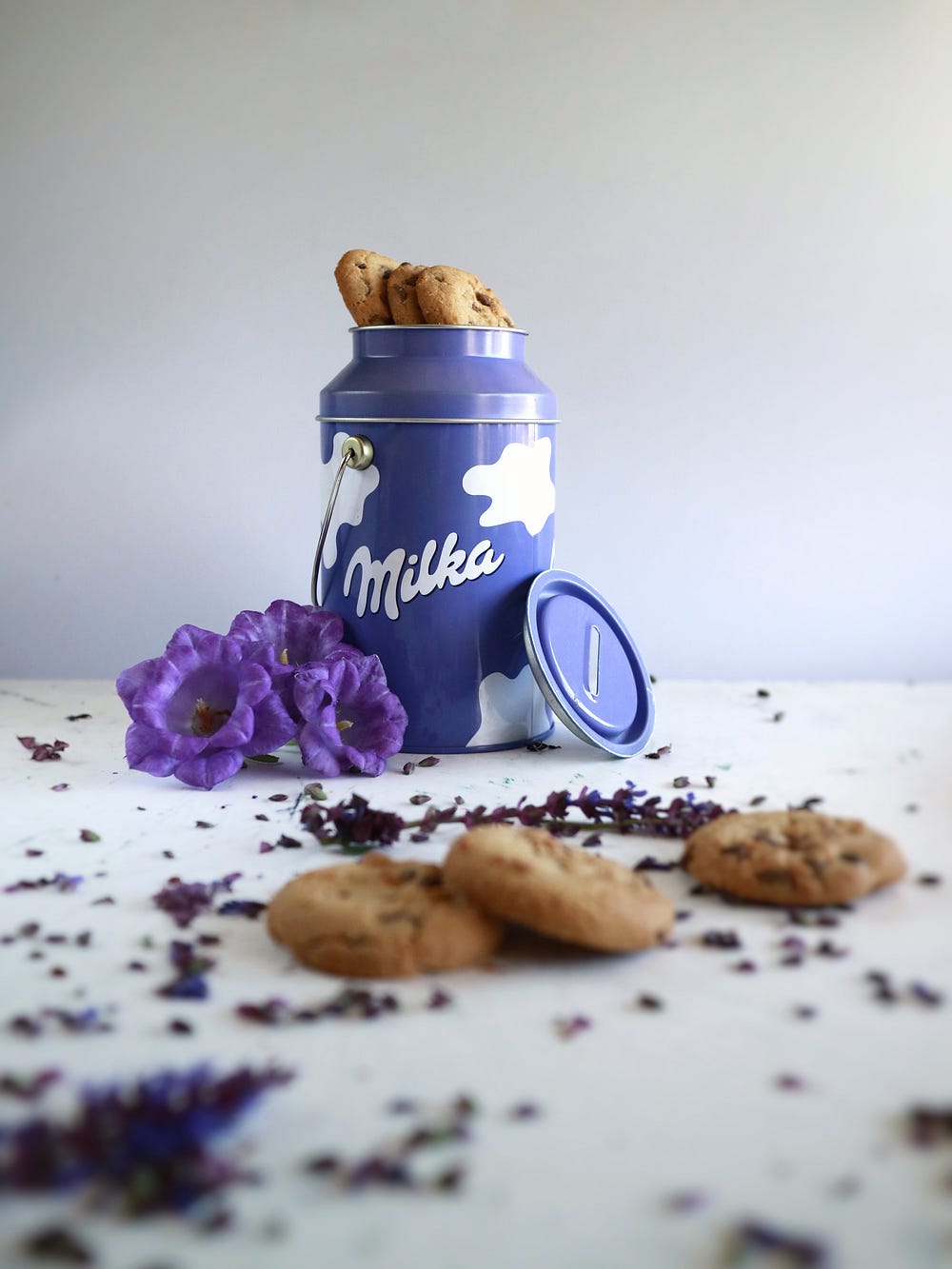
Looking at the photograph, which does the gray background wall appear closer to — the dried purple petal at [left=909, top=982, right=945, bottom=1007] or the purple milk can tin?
the purple milk can tin

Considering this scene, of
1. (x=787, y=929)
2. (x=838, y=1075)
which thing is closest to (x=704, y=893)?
(x=787, y=929)

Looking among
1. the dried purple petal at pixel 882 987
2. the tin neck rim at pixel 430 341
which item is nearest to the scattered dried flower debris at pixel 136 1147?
the dried purple petal at pixel 882 987

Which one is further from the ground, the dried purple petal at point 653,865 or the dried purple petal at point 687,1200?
the dried purple petal at point 687,1200

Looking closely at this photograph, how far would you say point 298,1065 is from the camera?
62 cm

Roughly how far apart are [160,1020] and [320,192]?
1.13 meters

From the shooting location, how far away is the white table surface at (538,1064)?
1.61 feet

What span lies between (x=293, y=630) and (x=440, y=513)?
18cm

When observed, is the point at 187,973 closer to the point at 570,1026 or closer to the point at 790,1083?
the point at 570,1026

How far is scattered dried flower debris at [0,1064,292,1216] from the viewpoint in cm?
51

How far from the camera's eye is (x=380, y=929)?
717 millimetres

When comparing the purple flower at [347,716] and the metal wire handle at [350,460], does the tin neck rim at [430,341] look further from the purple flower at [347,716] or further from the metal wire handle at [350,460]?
the purple flower at [347,716]

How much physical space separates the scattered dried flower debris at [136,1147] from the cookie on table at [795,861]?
37 cm

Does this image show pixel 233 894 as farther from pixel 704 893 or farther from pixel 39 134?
pixel 39 134

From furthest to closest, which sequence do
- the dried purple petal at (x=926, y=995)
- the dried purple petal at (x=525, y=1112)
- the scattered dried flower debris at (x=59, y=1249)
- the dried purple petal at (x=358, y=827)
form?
1. the dried purple petal at (x=358, y=827)
2. the dried purple petal at (x=926, y=995)
3. the dried purple petal at (x=525, y=1112)
4. the scattered dried flower debris at (x=59, y=1249)
